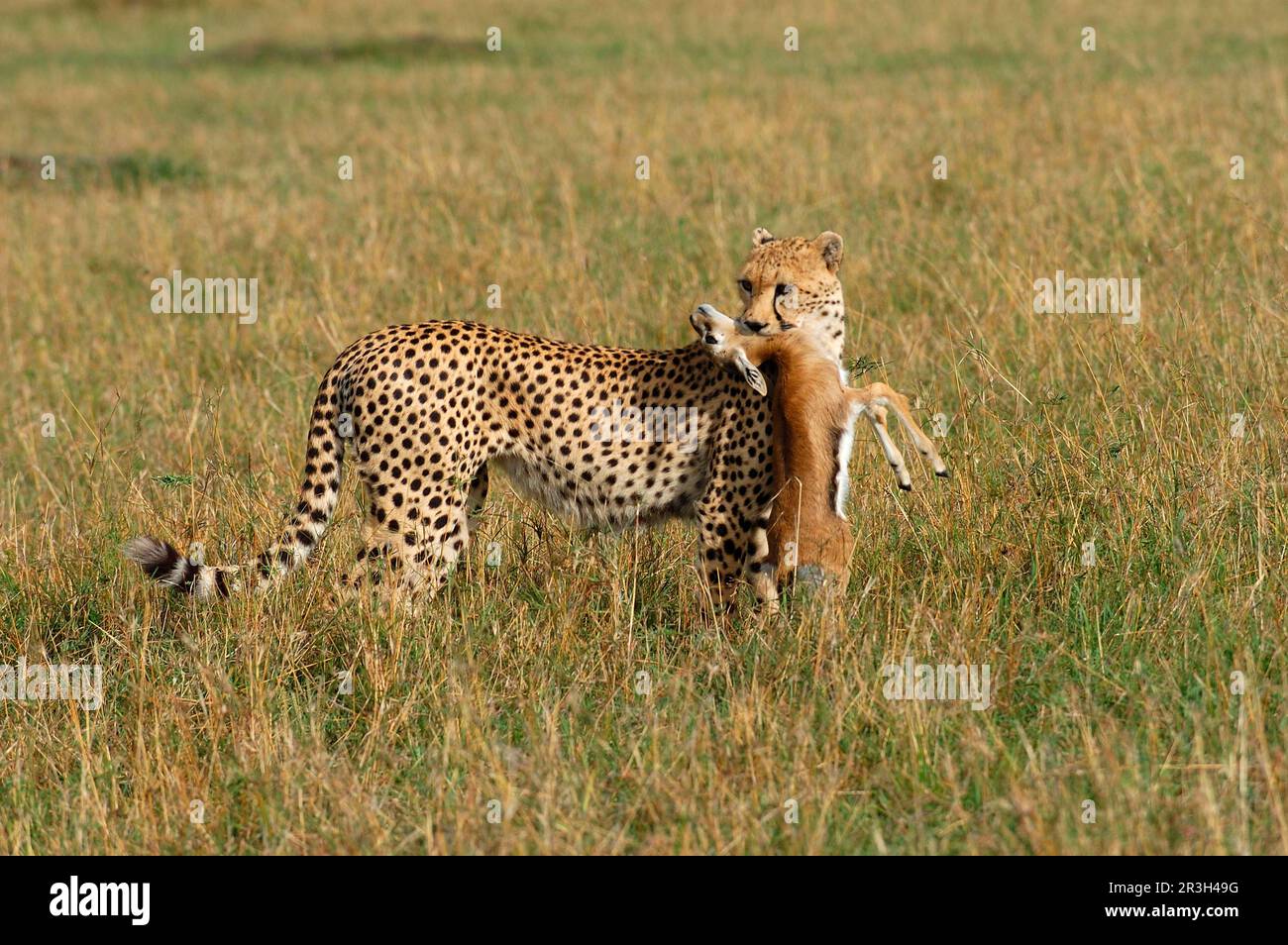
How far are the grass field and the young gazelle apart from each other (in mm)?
177

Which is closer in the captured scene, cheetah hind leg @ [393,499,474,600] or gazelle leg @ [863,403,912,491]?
gazelle leg @ [863,403,912,491]

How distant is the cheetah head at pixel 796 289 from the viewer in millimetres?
4109

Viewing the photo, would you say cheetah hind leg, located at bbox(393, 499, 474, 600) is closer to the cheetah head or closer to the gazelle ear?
the gazelle ear

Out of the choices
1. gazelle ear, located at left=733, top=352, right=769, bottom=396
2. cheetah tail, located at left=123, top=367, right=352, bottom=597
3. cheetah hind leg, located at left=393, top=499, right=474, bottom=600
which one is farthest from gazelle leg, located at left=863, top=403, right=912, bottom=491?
cheetah tail, located at left=123, top=367, right=352, bottom=597

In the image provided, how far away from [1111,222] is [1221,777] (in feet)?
14.9

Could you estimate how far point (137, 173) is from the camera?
10.8m

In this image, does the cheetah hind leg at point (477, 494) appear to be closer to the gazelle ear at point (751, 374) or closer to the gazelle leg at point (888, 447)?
the gazelle ear at point (751, 374)

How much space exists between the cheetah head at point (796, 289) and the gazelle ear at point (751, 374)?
9.1 inches

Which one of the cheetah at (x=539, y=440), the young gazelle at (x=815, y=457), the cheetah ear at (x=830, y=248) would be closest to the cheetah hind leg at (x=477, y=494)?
the cheetah at (x=539, y=440)

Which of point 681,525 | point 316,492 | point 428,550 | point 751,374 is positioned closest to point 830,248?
point 751,374

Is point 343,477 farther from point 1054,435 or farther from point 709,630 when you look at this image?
point 1054,435

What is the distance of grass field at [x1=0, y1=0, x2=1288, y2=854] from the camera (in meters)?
3.09
